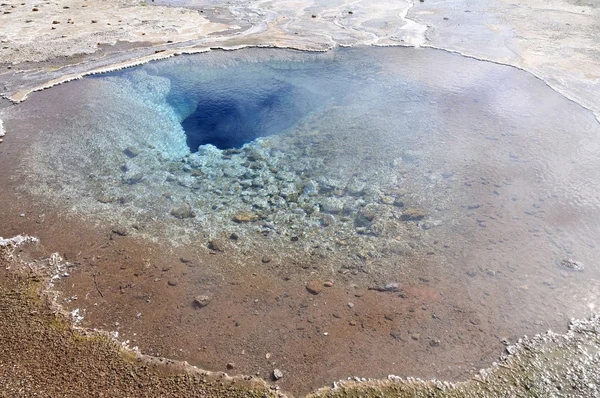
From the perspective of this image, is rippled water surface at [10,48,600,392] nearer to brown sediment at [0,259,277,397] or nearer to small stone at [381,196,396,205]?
small stone at [381,196,396,205]

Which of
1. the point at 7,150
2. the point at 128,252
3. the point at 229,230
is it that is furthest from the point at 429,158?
the point at 7,150

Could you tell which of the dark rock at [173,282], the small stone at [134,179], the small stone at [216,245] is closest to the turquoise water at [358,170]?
the small stone at [134,179]

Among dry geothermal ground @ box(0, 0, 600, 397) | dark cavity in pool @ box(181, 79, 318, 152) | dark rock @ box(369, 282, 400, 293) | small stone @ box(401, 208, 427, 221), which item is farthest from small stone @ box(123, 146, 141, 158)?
dark rock @ box(369, 282, 400, 293)

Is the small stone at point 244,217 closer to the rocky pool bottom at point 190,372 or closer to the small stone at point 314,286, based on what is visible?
the small stone at point 314,286

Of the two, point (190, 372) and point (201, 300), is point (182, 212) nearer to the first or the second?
point (201, 300)

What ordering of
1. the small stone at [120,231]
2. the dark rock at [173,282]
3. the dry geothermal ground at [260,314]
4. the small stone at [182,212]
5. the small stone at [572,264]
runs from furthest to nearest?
1. the small stone at [182,212]
2. the small stone at [120,231]
3. the small stone at [572,264]
4. the dark rock at [173,282]
5. the dry geothermal ground at [260,314]
